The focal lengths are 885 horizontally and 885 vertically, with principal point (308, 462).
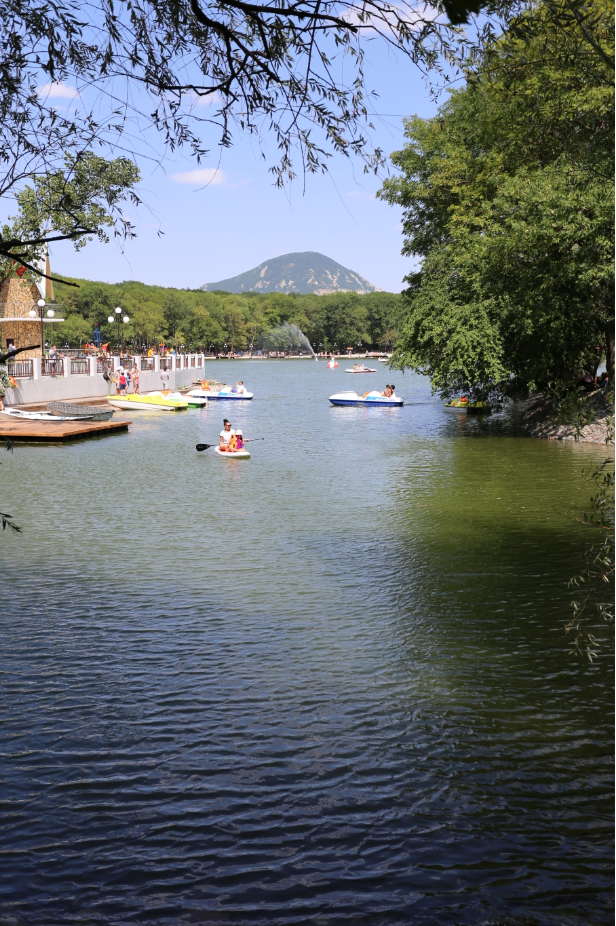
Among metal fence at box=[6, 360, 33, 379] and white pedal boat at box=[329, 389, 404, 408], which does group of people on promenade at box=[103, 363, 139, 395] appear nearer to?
metal fence at box=[6, 360, 33, 379]

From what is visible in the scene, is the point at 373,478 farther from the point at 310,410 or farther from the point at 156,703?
the point at 310,410

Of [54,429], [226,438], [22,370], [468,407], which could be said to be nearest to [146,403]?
[22,370]

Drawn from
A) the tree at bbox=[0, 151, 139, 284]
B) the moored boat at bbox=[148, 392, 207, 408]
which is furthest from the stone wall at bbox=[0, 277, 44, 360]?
the tree at bbox=[0, 151, 139, 284]

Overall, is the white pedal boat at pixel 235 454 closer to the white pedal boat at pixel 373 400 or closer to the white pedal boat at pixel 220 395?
the white pedal boat at pixel 373 400

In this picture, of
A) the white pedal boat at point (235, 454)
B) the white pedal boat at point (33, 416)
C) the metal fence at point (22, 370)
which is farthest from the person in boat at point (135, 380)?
the white pedal boat at point (235, 454)

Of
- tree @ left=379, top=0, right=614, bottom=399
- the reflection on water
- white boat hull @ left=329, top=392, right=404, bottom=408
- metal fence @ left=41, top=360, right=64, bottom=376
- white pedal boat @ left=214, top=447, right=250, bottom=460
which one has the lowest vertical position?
the reflection on water

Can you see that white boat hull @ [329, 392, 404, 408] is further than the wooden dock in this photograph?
Yes

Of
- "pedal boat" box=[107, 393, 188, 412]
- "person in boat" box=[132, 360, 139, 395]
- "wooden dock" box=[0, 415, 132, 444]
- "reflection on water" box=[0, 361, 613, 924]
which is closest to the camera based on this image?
"reflection on water" box=[0, 361, 613, 924]

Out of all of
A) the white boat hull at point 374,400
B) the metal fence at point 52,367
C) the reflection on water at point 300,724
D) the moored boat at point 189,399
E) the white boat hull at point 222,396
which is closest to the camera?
the reflection on water at point 300,724

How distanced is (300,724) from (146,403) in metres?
43.9

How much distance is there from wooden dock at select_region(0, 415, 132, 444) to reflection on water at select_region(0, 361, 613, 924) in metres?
14.7

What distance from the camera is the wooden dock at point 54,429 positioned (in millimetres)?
33625

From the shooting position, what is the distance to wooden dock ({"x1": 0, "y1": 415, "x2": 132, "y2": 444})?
110 ft

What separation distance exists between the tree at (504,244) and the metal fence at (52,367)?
69.0ft
